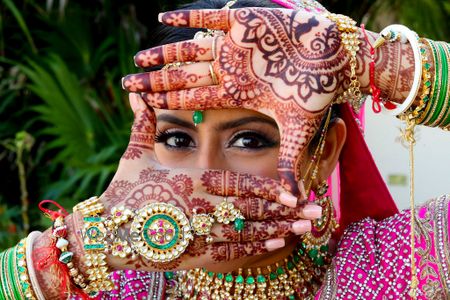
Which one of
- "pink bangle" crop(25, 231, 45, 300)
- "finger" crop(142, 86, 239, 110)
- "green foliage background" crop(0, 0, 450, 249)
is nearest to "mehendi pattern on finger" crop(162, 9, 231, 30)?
"finger" crop(142, 86, 239, 110)

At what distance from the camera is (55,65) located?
3895 mm

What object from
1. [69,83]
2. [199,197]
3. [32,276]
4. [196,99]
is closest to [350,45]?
[196,99]

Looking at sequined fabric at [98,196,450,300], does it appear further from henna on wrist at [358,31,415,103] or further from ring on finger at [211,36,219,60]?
ring on finger at [211,36,219,60]

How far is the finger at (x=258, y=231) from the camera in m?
1.50

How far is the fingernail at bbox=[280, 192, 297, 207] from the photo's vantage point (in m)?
1.44

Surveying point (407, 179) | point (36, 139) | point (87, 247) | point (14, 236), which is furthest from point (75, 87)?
point (87, 247)

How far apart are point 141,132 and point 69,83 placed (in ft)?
7.76

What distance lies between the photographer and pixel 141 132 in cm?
163

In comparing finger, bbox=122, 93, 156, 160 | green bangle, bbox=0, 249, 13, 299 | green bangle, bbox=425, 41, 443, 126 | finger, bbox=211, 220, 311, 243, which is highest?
green bangle, bbox=425, 41, 443, 126

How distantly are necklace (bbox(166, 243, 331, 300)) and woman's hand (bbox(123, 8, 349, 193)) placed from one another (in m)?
0.45

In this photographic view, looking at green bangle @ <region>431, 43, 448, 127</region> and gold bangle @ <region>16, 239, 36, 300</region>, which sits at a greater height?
green bangle @ <region>431, 43, 448, 127</region>

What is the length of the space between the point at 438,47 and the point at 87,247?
0.87m

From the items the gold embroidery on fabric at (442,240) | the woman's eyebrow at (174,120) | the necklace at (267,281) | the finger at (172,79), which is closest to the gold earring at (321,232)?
the necklace at (267,281)

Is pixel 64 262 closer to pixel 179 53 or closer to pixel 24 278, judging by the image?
pixel 24 278
